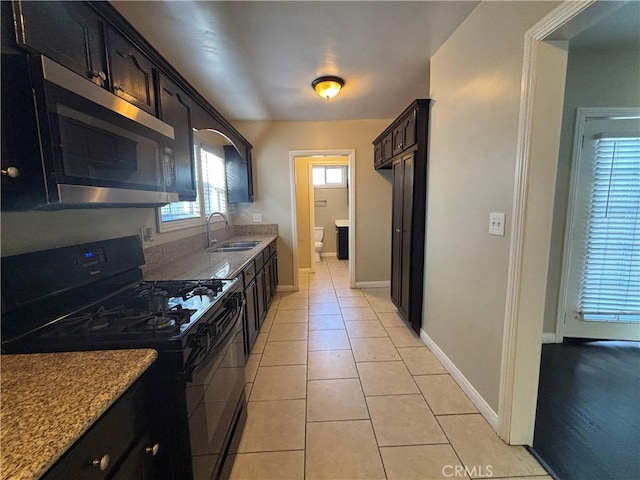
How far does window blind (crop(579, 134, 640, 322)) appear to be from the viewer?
229cm

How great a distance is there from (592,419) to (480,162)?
1705 millimetres

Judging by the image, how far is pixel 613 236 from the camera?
7.77 ft

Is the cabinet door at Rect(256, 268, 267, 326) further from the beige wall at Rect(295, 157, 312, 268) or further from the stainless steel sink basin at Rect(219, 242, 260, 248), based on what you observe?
the beige wall at Rect(295, 157, 312, 268)

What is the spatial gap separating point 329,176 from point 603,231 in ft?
17.0

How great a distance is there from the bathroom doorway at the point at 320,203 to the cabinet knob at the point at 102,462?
11.5ft

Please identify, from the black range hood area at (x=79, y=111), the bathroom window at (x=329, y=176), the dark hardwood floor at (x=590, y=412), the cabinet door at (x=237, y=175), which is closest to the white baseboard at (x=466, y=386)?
the dark hardwood floor at (x=590, y=412)

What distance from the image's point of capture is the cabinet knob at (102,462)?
2.23 feet

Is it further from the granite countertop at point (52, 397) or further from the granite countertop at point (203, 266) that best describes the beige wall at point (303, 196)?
the granite countertop at point (52, 397)

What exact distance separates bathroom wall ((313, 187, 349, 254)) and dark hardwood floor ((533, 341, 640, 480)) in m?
4.95

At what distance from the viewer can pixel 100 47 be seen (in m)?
1.15

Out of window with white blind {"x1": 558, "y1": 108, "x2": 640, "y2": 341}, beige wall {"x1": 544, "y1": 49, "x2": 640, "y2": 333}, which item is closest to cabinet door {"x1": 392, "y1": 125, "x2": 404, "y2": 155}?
beige wall {"x1": 544, "y1": 49, "x2": 640, "y2": 333}

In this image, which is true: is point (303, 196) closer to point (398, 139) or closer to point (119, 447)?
point (398, 139)

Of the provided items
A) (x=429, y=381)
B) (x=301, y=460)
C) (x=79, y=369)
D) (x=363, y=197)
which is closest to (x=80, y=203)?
(x=79, y=369)

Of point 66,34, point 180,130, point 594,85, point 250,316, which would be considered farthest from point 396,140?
point 66,34
